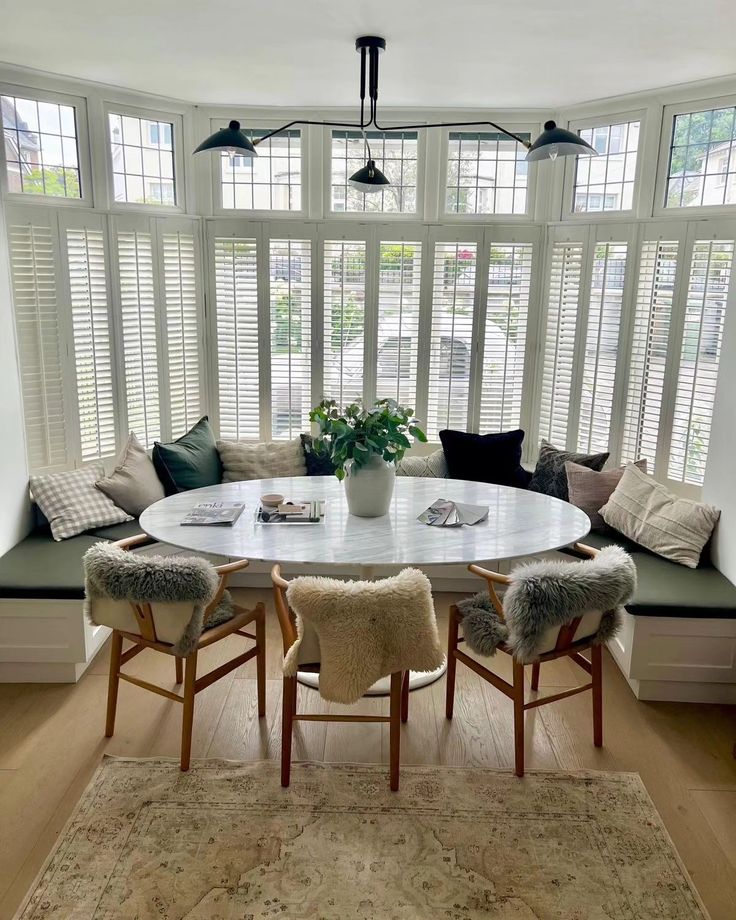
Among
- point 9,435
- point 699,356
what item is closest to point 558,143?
point 699,356

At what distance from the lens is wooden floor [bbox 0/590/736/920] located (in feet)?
7.93

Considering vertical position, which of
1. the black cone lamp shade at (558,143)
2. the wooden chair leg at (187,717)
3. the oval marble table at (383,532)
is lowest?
the wooden chair leg at (187,717)

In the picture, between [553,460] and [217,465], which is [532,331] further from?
[217,465]

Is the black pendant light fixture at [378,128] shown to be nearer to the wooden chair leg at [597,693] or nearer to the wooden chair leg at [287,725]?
the wooden chair leg at [597,693]

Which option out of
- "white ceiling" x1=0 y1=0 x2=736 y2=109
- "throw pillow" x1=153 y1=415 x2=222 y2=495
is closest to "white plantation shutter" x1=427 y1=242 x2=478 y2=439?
"white ceiling" x1=0 y1=0 x2=736 y2=109

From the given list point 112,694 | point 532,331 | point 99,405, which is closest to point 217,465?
point 99,405

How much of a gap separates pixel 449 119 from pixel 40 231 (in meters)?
2.37

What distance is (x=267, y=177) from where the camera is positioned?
4402mm

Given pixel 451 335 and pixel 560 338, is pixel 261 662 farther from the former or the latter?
pixel 560 338

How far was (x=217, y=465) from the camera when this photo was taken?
433 cm

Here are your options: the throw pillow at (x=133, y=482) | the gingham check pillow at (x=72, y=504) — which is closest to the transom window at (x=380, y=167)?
the throw pillow at (x=133, y=482)

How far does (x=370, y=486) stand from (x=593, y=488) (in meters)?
1.48

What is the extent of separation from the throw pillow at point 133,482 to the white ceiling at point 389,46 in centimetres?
191

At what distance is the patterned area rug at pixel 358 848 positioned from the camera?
6.85 ft
